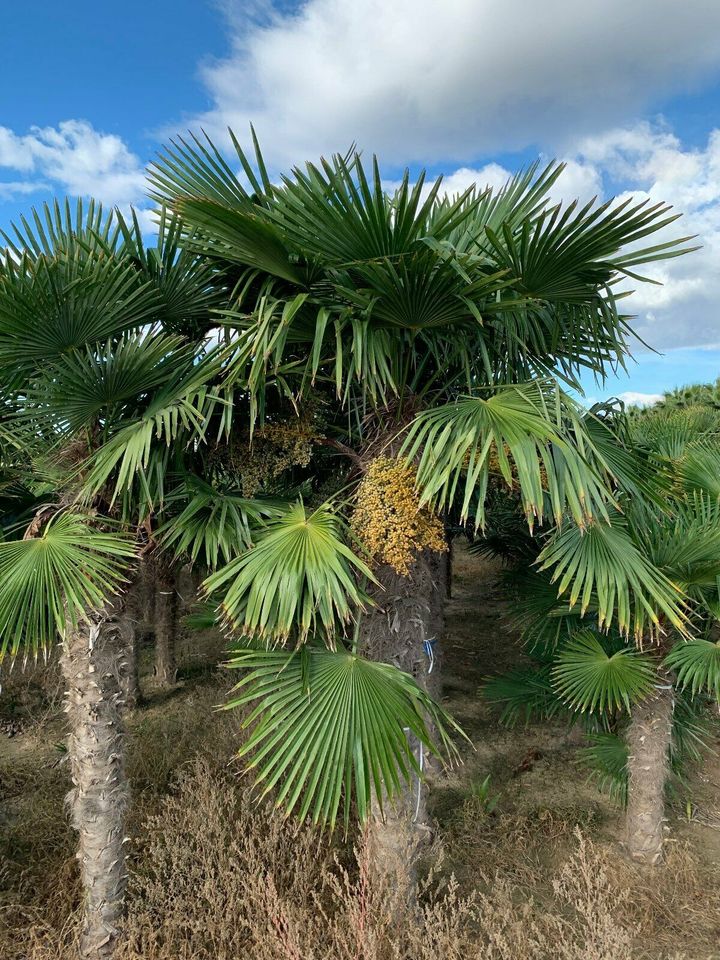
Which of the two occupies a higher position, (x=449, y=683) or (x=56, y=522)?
(x=56, y=522)

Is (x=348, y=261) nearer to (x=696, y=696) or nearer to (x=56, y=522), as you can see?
(x=56, y=522)

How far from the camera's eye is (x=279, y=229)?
8.38 ft

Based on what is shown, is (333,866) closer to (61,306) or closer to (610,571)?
(610,571)

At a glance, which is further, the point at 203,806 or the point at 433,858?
the point at 433,858

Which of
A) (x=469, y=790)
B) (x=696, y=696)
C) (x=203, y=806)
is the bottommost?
(x=469, y=790)

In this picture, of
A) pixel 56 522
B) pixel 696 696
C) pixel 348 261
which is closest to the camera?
pixel 348 261

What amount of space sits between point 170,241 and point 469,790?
4.83m

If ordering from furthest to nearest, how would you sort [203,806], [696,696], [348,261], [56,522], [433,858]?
1. [696,696]
2. [433,858]
3. [203,806]
4. [56,522]
5. [348,261]

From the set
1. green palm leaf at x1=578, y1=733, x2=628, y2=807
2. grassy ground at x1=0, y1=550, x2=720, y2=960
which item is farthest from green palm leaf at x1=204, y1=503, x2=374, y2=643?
green palm leaf at x1=578, y1=733, x2=628, y2=807

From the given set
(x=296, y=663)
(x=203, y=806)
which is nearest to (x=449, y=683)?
(x=203, y=806)

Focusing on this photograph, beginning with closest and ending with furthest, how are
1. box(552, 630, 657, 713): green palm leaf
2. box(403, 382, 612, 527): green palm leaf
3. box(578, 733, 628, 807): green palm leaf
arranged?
box(403, 382, 612, 527): green palm leaf, box(552, 630, 657, 713): green palm leaf, box(578, 733, 628, 807): green palm leaf

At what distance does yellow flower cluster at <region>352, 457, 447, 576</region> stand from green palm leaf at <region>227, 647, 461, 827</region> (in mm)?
534

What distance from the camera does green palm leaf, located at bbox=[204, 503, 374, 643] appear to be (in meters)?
2.37

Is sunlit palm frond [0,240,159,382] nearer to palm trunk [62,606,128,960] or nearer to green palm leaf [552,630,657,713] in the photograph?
palm trunk [62,606,128,960]
